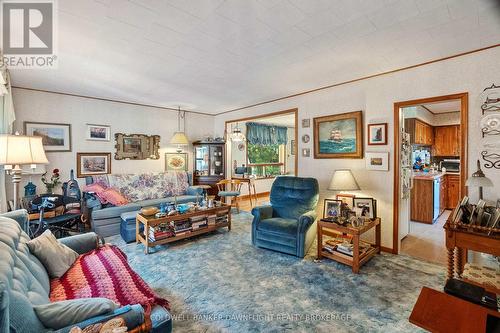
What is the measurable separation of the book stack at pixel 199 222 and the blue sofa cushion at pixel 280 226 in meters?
0.99

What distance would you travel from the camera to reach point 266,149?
8.11 m

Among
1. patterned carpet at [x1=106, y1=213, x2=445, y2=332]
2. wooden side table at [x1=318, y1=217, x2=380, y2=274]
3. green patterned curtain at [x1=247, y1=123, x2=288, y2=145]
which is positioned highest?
green patterned curtain at [x1=247, y1=123, x2=288, y2=145]

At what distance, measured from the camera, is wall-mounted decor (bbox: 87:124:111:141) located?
15.1 feet

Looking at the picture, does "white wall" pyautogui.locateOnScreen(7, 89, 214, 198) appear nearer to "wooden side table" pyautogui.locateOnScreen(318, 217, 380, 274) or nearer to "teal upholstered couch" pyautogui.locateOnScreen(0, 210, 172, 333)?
"teal upholstered couch" pyautogui.locateOnScreen(0, 210, 172, 333)

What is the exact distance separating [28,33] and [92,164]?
293 centimetres

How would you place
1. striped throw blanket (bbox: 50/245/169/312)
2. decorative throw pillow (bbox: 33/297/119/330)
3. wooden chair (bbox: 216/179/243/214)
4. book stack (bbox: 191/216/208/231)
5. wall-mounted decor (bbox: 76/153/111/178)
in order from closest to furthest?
1. decorative throw pillow (bbox: 33/297/119/330)
2. striped throw blanket (bbox: 50/245/169/312)
3. book stack (bbox: 191/216/208/231)
4. wall-mounted decor (bbox: 76/153/111/178)
5. wooden chair (bbox: 216/179/243/214)

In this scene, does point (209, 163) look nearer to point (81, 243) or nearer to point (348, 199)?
point (348, 199)

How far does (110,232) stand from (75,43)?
9.57ft

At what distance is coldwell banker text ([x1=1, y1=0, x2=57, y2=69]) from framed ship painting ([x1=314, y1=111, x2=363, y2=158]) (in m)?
3.60

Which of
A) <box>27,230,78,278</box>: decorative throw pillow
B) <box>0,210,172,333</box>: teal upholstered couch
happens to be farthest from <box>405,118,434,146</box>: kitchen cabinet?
<box>27,230,78,278</box>: decorative throw pillow

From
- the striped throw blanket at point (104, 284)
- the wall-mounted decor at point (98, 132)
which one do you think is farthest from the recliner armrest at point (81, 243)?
the wall-mounted decor at point (98, 132)

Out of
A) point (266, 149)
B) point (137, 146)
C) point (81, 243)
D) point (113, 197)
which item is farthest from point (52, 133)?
point (266, 149)

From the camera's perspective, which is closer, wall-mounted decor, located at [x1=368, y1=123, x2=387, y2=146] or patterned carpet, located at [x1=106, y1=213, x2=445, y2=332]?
patterned carpet, located at [x1=106, y1=213, x2=445, y2=332]

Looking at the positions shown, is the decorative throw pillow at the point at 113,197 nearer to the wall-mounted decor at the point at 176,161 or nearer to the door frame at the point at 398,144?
the wall-mounted decor at the point at 176,161
